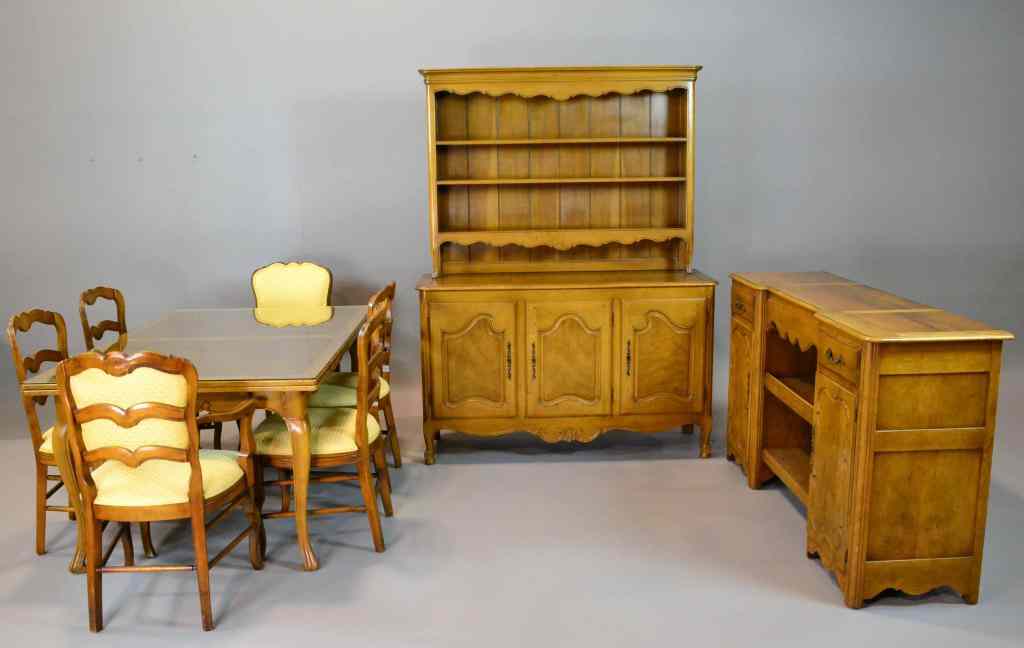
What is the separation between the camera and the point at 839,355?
2814 millimetres

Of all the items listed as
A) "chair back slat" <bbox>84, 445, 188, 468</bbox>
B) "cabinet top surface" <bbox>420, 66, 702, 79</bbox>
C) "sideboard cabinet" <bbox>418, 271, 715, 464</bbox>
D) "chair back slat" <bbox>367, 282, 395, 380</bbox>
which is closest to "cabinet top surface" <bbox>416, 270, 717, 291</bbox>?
"sideboard cabinet" <bbox>418, 271, 715, 464</bbox>

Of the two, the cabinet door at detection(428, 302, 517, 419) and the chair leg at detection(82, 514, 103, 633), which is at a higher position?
the cabinet door at detection(428, 302, 517, 419)

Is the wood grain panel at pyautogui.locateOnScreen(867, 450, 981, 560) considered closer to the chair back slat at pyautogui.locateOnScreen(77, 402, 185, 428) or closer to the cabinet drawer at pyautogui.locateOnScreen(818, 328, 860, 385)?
the cabinet drawer at pyautogui.locateOnScreen(818, 328, 860, 385)

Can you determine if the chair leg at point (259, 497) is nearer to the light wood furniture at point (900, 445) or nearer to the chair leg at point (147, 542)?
the chair leg at point (147, 542)

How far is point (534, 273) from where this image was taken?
15.5 ft

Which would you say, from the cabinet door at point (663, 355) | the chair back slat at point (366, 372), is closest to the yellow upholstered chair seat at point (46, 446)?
the chair back slat at point (366, 372)

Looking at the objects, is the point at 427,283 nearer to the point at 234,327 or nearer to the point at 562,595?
the point at 234,327

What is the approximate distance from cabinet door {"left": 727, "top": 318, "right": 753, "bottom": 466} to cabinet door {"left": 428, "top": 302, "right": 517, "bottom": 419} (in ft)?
3.44

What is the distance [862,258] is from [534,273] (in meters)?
2.28

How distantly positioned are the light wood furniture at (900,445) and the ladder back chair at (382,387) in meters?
1.64

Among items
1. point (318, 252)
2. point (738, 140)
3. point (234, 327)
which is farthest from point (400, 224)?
point (738, 140)

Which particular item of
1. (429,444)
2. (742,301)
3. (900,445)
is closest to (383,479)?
(429,444)

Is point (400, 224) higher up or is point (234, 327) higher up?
point (400, 224)

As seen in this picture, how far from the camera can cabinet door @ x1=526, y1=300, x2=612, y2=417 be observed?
4.18 m
